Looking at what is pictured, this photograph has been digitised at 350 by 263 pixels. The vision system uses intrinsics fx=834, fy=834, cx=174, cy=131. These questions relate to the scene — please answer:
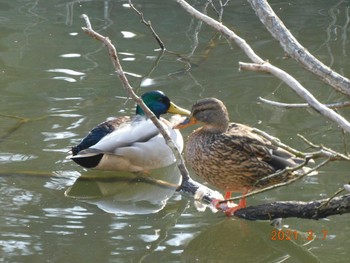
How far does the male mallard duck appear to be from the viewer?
573 centimetres

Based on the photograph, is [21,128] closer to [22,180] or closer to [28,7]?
[22,180]

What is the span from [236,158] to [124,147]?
175 cm

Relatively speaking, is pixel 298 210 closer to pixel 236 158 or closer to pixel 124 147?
pixel 236 158

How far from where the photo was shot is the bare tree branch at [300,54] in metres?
3.74

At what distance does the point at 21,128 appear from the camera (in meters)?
7.72

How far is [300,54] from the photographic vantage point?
3.80 meters

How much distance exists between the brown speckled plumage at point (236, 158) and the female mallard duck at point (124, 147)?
127 centimetres

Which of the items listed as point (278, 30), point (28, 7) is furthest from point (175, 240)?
point (28, 7)

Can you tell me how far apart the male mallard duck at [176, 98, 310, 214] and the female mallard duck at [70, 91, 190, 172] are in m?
1.24

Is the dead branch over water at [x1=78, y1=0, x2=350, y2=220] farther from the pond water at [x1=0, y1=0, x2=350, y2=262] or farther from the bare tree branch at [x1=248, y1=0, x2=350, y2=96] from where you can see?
the pond water at [x1=0, y1=0, x2=350, y2=262]

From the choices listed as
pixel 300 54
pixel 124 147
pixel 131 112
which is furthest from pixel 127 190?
pixel 300 54
